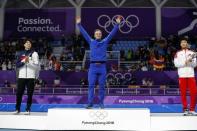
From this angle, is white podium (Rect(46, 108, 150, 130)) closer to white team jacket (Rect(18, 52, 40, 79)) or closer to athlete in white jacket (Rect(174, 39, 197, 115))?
athlete in white jacket (Rect(174, 39, 197, 115))

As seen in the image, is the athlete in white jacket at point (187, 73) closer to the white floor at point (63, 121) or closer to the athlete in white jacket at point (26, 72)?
the white floor at point (63, 121)

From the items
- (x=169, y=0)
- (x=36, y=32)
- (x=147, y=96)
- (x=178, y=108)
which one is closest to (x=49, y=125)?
(x=178, y=108)

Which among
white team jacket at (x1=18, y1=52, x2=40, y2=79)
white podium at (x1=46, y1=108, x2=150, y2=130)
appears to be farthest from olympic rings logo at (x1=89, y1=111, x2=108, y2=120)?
white team jacket at (x1=18, y1=52, x2=40, y2=79)

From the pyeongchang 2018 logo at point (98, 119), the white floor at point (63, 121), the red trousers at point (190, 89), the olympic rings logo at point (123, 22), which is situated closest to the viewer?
the white floor at point (63, 121)

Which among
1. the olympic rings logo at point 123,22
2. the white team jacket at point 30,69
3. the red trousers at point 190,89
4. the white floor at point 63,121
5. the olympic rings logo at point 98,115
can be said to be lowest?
the white floor at point 63,121

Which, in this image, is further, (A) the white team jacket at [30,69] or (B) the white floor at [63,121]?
(A) the white team jacket at [30,69]

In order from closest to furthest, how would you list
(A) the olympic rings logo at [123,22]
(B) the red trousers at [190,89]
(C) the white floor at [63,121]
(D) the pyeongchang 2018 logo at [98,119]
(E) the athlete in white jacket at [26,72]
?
(C) the white floor at [63,121], (D) the pyeongchang 2018 logo at [98,119], (B) the red trousers at [190,89], (E) the athlete in white jacket at [26,72], (A) the olympic rings logo at [123,22]

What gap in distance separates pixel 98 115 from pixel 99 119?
0.23ft

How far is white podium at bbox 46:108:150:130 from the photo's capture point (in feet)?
Answer: 17.8

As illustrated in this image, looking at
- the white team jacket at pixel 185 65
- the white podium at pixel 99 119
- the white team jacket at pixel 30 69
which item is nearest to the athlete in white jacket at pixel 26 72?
the white team jacket at pixel 30 69

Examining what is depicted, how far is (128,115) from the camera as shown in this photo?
215 inches

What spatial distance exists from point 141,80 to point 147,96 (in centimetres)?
418

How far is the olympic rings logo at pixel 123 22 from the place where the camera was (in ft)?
68.6

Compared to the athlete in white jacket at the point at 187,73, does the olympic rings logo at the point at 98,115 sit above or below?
below
